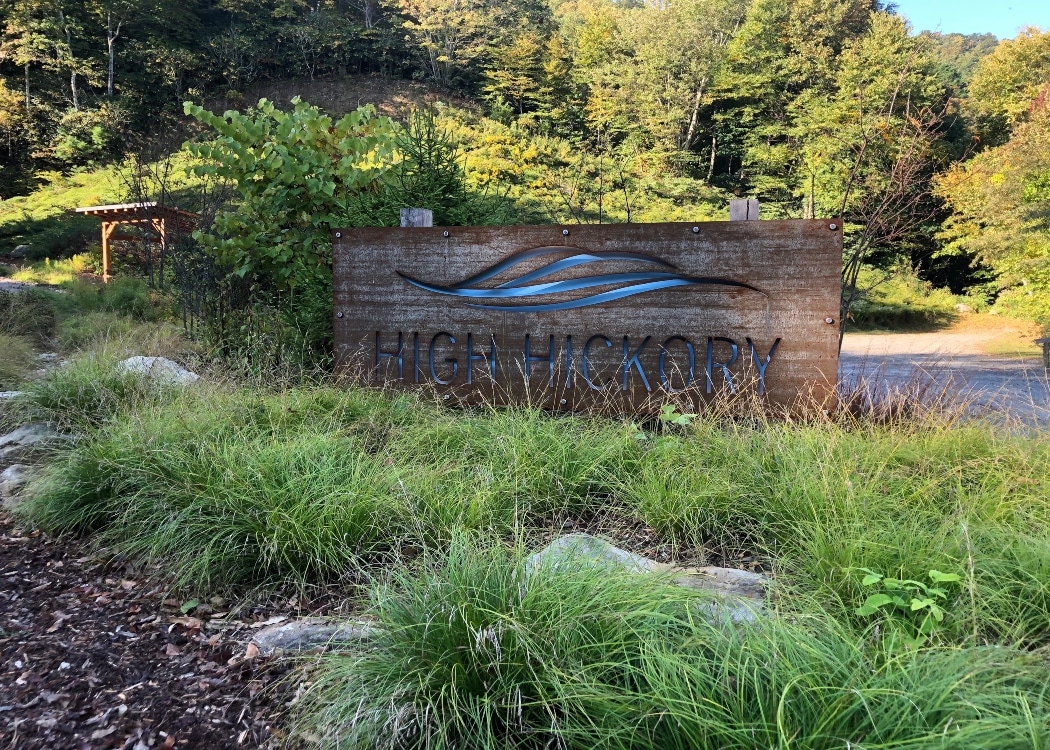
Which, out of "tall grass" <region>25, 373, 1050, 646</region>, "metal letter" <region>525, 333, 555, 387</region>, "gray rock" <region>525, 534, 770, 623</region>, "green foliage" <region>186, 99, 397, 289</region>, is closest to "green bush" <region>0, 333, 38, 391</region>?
"green foliage" <region>186, 99, 397, 289</region>

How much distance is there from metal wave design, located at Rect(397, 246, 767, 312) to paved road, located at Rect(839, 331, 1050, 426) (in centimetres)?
135

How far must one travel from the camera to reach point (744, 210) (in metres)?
4.54

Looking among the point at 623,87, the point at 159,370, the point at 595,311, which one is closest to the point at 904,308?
the point at 623,87

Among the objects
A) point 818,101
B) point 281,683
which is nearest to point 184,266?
point 281,683

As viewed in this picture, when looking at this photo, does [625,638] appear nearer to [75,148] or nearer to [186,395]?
[186,395]

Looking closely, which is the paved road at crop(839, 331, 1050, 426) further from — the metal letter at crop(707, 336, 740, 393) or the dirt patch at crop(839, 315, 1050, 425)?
the metal letter at crop(707, 336, 740, 393)

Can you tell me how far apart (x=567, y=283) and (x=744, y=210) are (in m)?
1.24

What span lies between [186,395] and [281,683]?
2.70 meters

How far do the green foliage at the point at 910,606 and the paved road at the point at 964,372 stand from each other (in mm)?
2000

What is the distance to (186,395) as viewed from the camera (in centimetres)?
433

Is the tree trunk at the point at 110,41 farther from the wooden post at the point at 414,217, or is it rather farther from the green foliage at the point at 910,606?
the green foliage at the point at 910,606

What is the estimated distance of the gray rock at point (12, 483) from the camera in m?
3.69

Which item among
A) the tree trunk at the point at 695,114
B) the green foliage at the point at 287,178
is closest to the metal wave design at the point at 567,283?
the green foliage at the point at 287,178

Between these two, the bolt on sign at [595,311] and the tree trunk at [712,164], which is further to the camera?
the tree trunk at [712,164]
